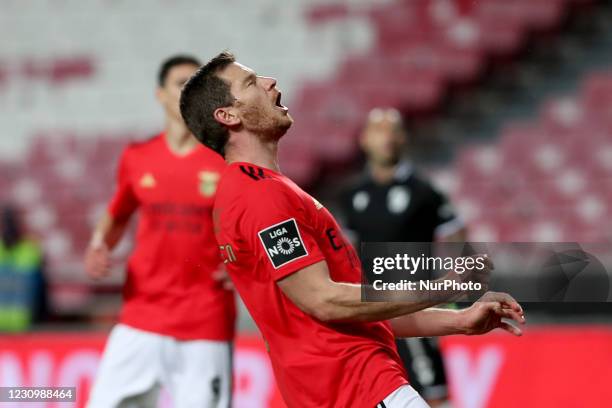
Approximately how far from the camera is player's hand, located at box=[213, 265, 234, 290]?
5012 millimetres

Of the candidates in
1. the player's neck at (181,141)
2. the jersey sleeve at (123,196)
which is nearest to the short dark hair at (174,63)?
the player's neck at (181,141)

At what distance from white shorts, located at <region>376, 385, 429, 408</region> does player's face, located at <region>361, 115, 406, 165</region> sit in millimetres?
3247

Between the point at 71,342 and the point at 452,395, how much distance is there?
2.61 meters

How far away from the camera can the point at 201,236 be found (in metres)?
5.03

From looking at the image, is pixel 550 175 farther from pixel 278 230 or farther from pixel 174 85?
pixel 278 230

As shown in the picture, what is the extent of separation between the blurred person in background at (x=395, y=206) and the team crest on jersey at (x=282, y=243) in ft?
9.79

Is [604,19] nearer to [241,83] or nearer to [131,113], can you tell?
[131,113]

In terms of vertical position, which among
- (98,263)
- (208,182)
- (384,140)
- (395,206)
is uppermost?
(384,140)

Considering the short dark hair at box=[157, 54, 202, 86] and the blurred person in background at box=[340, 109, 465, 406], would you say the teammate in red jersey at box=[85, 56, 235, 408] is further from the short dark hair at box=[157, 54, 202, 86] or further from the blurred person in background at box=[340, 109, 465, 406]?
the blurred person in background at box=[340, 109, 465, 406]

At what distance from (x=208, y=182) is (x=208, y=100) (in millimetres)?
1699

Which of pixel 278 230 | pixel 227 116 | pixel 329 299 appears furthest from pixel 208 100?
pixel 329 299

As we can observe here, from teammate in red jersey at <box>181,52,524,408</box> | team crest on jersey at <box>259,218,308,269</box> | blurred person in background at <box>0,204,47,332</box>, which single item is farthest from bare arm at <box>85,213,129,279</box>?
blurred person in background at <box>0,204,47,332</box>

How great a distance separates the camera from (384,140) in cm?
629

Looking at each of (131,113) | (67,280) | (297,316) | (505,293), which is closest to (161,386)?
(297,316)
